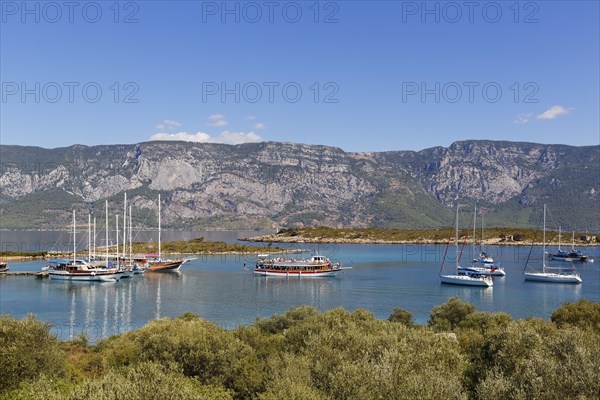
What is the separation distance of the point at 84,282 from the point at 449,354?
81.7m

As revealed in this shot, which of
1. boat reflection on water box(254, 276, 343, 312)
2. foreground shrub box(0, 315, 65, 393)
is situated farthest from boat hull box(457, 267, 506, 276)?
foreground shrub box(0, 315, 65, 393)

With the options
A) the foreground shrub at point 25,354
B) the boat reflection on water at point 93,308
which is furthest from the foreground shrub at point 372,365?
the boat reflection on water at point 93,308

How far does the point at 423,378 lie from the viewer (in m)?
15.3

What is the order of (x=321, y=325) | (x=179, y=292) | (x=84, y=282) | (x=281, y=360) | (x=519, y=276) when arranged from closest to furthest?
(x=281, y=360), (x=321, y=325), (x=179, y=292), (x=84, y=282), (x=519, y=276)

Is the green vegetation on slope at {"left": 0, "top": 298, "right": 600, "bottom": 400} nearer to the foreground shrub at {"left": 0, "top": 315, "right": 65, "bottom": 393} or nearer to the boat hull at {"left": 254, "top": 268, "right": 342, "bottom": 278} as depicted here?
the foreground shrub at {"left": 0, "top": 315, "right": 65, "bottom": 393}

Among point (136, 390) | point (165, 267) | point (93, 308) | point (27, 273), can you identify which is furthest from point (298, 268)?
point (136, 390)

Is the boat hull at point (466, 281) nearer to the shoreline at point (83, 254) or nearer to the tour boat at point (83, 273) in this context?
the tour boat at point (83, 273)

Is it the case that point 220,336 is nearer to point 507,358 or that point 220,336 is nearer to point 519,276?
point 507,358

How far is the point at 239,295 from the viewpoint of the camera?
73.6 meters

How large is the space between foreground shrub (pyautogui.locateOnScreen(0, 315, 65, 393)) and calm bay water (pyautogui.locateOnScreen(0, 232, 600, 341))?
24.4 metres

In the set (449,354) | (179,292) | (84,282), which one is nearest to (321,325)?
(449,354)

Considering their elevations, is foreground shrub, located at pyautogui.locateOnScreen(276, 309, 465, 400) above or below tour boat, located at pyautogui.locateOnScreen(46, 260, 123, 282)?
above

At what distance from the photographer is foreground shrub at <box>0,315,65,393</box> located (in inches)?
838

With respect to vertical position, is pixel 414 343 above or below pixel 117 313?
above
